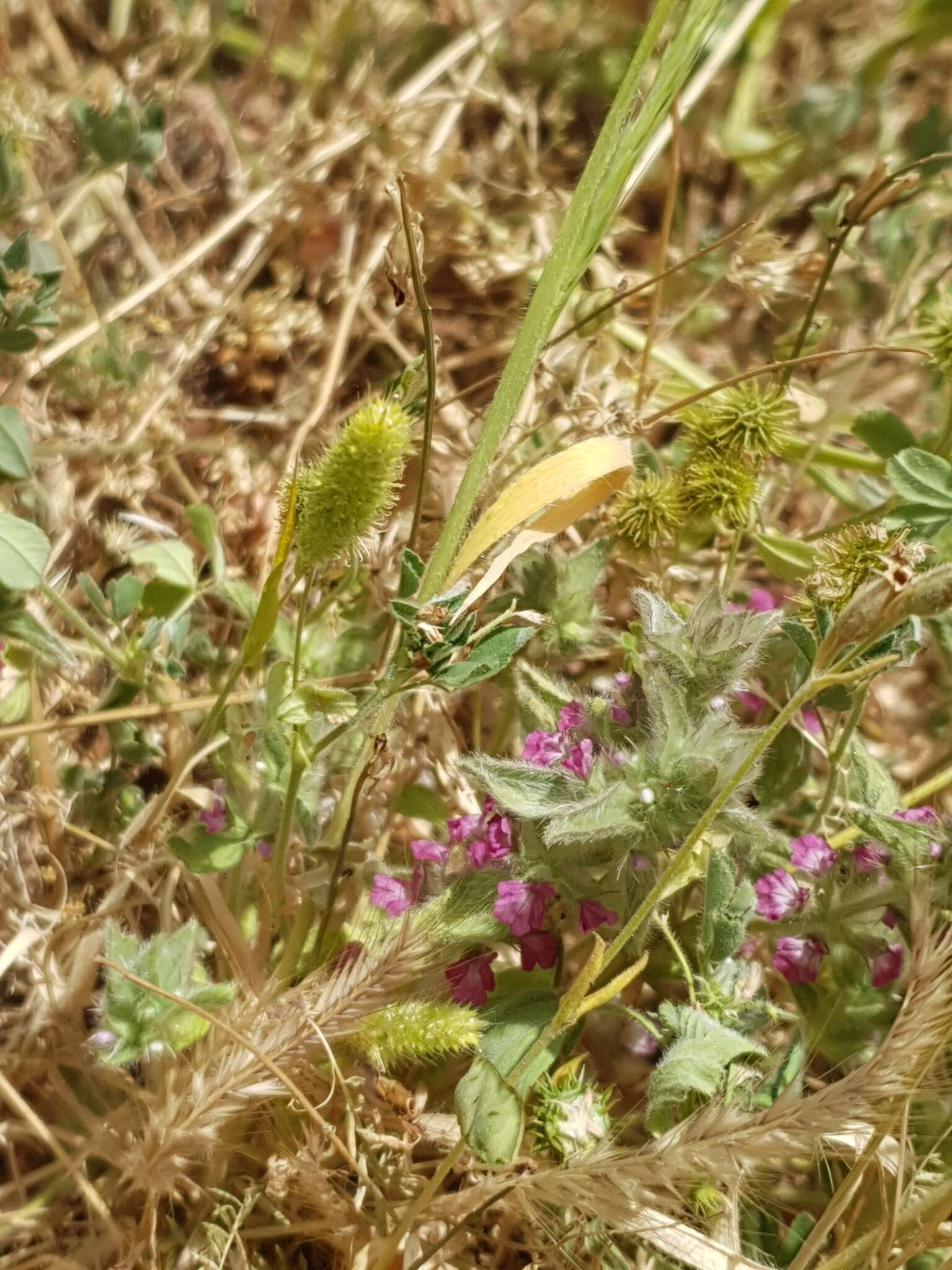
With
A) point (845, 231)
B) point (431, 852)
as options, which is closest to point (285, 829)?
point (431, 852)

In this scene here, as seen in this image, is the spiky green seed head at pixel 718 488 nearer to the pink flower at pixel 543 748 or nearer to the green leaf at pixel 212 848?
the pink flower at pixel 543 748

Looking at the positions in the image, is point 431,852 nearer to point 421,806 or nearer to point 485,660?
point 421,806

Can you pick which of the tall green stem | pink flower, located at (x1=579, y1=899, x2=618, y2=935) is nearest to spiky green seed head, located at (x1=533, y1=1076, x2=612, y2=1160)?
pink flower, located at (x1=579, y1=899, x2=618, y2=935)

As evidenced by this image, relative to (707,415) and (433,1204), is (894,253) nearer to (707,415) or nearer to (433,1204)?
(707,415)

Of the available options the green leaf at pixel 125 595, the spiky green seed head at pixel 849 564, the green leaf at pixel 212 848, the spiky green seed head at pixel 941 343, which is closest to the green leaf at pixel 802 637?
the spiky green seed head at pixel 849 564

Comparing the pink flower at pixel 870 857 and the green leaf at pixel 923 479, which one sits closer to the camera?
the pink flower at pixel 870 857

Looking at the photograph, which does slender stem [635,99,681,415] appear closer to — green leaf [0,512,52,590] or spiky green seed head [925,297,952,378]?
spiky green seed head [925,297,952,378]
